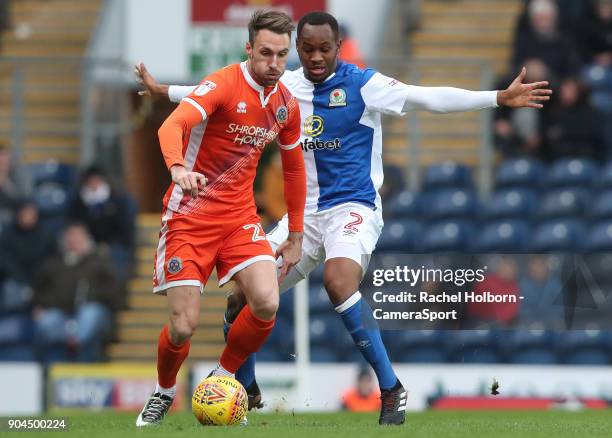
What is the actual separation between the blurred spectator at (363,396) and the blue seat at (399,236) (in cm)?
179

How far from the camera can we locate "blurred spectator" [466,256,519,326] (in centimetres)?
1015

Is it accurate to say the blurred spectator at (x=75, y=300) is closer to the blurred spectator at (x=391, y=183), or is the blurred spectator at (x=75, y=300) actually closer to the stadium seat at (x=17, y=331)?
the stadium seat at (x=17, y=331)

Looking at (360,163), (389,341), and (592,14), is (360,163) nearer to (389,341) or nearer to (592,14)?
(389,341)

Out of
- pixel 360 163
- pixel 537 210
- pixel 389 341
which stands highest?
pixel 360 163

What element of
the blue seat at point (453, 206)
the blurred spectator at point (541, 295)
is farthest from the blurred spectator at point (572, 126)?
the blurred spectator at point (541, 295)

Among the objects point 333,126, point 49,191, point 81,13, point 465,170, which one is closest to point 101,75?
point 49,191

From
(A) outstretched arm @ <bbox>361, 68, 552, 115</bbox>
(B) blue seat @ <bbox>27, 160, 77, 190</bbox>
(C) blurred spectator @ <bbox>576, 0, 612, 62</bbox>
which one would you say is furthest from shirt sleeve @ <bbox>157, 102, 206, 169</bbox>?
(C) blurred spectator @ <bbox>576, 0, 612, 62</bbox>

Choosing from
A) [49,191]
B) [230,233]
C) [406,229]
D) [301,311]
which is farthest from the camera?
[49,191]

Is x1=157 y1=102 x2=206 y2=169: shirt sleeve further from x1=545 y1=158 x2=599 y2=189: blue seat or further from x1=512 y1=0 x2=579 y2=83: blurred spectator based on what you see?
x1=512 y1=0 x2=579 y2=83: blurred spectator

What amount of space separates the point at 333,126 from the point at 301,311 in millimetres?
4725

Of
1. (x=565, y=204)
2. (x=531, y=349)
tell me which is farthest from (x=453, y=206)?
(x=531, y=349)

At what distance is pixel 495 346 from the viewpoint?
47.0 ft

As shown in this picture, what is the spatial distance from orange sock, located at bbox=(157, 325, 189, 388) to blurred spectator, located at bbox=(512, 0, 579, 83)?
28.4 ft

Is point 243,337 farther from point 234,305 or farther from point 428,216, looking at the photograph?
point 428,216
